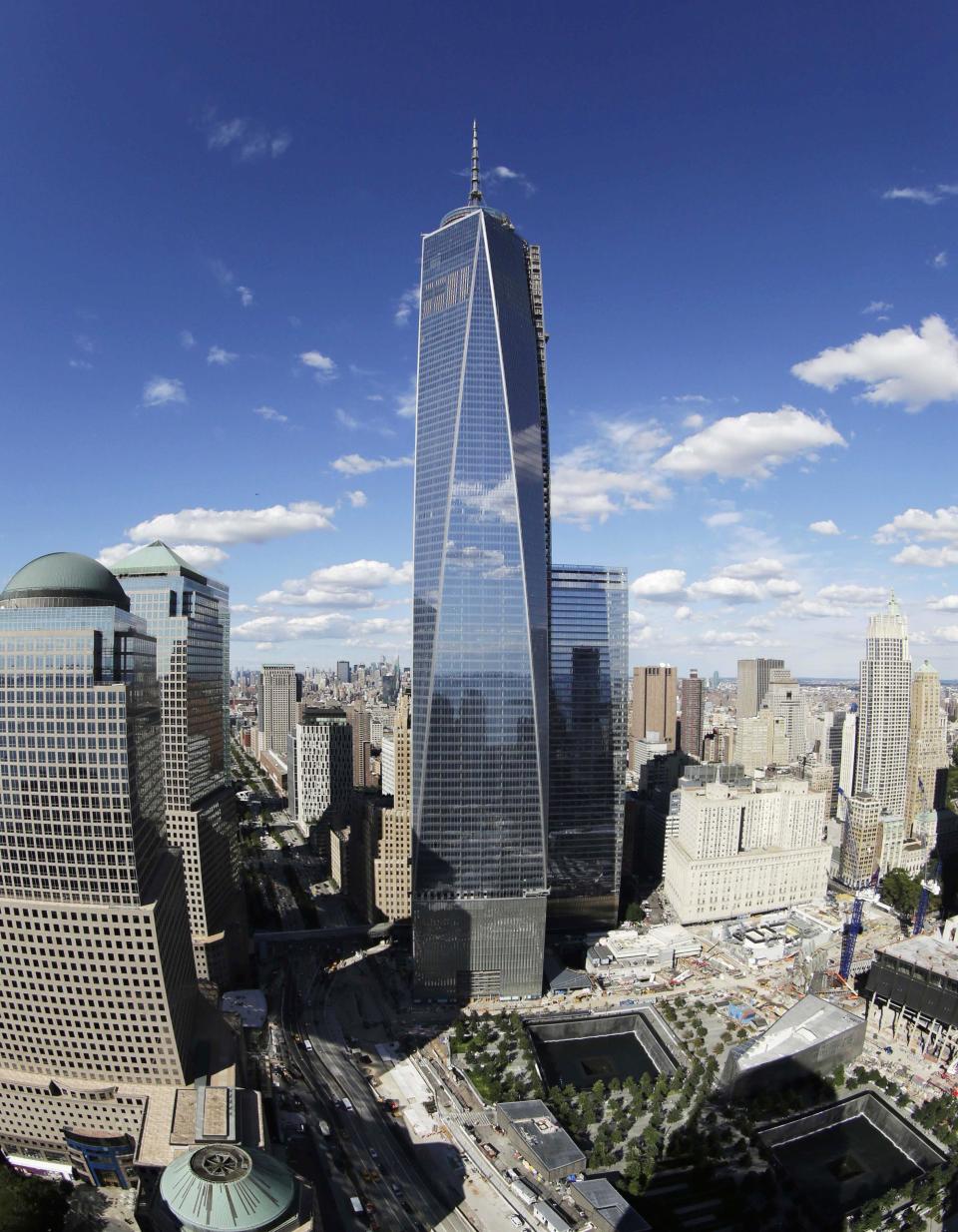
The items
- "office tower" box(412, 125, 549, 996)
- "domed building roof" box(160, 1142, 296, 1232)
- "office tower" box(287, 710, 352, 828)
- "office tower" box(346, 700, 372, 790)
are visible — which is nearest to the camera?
"domed building roof" box(160, 1142, 296, 1232)

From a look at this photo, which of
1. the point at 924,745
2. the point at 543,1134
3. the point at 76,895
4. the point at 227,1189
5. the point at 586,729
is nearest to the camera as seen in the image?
the point at 227,1189

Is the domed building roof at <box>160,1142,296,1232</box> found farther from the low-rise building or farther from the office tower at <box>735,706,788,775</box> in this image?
the office tower at <box>735,706,788,775</box>

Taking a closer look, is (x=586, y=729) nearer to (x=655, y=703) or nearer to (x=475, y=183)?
(x=475, y=183)

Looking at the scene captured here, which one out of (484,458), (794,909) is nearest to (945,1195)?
(794,909)

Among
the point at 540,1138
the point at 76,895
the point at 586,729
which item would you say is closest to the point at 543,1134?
the point at 540,1138

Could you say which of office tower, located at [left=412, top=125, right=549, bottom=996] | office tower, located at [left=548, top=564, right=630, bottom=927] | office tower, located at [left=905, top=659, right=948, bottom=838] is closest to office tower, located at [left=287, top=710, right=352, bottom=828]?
office tower, located at [left=548, top=564, right=630, bottom=927]

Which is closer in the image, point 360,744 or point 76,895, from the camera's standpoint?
point 76,895
